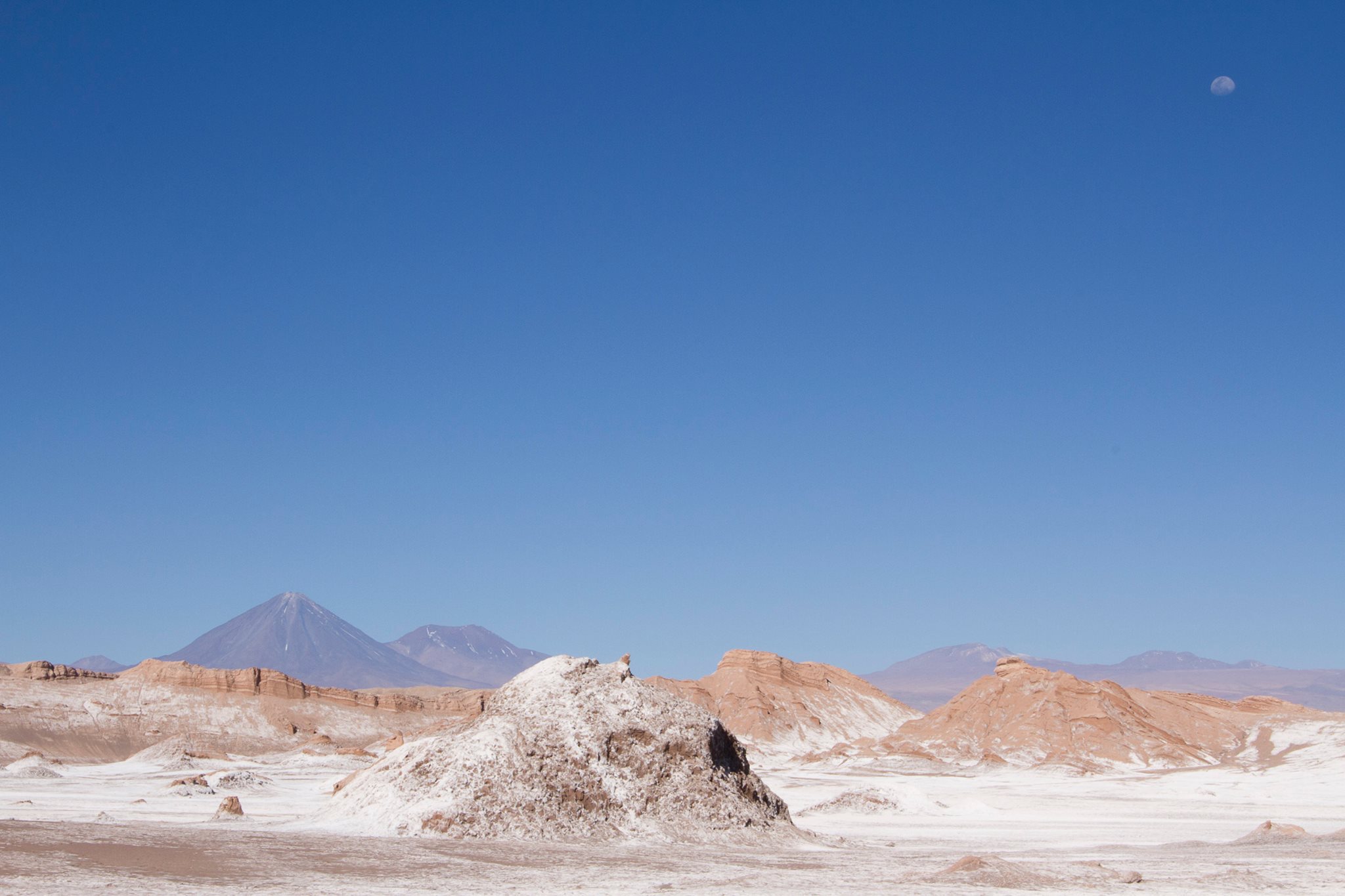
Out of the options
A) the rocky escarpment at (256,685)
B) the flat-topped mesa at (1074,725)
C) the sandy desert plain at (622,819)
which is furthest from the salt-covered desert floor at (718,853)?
the rocky escarpment at (256,685)

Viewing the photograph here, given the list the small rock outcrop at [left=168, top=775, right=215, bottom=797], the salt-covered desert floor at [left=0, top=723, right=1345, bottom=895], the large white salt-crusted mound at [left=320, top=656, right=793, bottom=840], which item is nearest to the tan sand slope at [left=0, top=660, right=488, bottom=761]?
the small rock outcrop at [left=168, top=775, right=215, bottom=797]

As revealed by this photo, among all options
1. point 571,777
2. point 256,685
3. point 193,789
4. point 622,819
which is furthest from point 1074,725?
point 256,685

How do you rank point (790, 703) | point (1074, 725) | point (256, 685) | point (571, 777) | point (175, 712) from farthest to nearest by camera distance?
point (790, 703), point (256, 685), point (175, 712), point (1074, 725), point (571, 777)

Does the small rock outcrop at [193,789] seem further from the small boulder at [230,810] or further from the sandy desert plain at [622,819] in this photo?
the small boulder at [230,810]

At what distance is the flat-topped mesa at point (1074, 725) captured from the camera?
82.1 m

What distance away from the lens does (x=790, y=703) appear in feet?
389

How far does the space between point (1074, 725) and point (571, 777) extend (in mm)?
Answer: 71382

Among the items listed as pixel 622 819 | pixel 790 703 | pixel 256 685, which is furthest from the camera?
pixel 790 703

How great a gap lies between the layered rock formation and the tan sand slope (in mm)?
27391

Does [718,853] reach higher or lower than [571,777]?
lower

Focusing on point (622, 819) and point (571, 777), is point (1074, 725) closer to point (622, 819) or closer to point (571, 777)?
point (622, 819)

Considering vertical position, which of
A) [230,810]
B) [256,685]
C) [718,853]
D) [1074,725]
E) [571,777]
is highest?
[256,685]

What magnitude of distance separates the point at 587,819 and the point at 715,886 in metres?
6.95

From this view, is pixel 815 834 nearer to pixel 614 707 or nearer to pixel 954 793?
pixel 614 707
